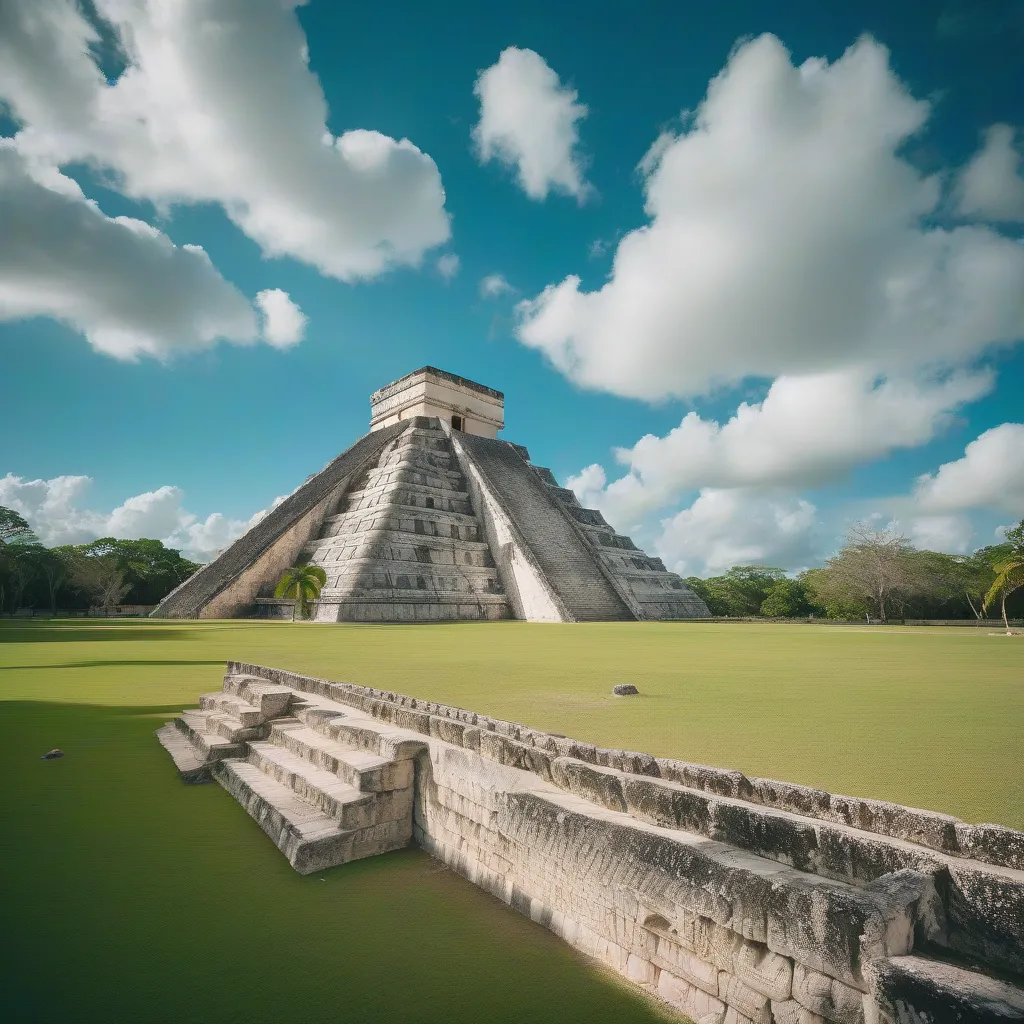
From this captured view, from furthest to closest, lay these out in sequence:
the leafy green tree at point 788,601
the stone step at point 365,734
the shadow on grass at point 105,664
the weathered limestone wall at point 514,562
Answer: the leafy green tree at point 788,601 → the weathered limestone wall at point 514,562 → the shadow on grass at point 105,664 → the stone step at point 365,734

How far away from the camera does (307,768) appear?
4.06 m

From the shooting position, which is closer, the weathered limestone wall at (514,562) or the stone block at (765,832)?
the stone block at (765,832)

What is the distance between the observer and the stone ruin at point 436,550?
66.0ft

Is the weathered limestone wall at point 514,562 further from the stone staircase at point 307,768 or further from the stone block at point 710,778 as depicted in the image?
the stone block at point 710,778

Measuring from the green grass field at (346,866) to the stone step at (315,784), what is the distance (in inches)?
11.3

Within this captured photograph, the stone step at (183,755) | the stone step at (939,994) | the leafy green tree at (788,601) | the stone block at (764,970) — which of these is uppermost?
the leafy green tree at (788,601)

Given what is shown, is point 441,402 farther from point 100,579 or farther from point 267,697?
point 267,697

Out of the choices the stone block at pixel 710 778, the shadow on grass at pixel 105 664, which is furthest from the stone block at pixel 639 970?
the shadow on grass at pixel 105 664

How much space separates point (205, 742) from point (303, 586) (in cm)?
1446

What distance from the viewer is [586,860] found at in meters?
2.51

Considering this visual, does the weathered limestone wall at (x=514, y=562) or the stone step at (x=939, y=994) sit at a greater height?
the weathered limestone wall at (x=514, y=562)

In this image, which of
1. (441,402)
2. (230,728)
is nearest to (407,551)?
(441,402)

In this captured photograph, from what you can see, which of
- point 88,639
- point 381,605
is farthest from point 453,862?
point 381,605

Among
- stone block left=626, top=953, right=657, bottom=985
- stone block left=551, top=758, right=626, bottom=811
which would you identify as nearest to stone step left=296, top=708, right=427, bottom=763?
stone block left=551, top=758, right=626, bottom=811
